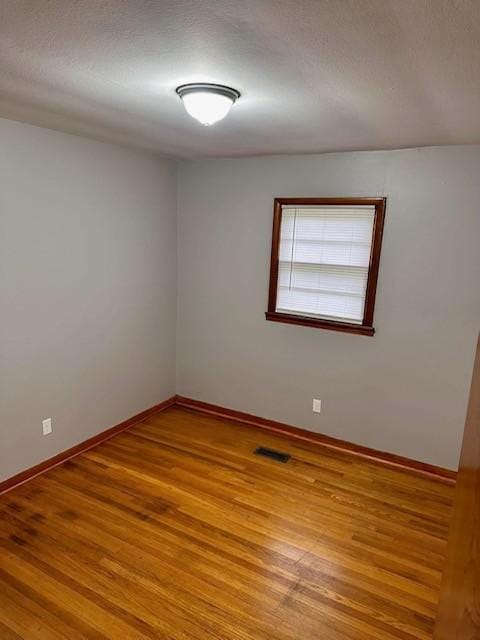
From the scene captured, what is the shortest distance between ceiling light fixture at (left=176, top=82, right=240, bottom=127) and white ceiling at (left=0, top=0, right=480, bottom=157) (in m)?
0.06

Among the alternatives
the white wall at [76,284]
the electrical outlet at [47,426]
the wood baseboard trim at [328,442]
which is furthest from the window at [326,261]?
the electrical outlet at [47,426]

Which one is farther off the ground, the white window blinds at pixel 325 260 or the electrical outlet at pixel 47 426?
the white window blinds at pixel 325 260

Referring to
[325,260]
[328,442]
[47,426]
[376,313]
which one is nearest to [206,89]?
[325,260]

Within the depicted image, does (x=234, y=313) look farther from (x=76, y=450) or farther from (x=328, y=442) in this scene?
(x=76, y=450)

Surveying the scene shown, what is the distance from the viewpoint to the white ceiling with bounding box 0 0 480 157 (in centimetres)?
117

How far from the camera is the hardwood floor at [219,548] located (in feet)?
6.31

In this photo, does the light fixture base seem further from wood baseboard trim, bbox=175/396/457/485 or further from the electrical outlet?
wood baseboard trim, bbox=175/396/457/485

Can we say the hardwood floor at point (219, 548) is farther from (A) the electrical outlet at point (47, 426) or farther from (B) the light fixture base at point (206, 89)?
(B) the light fixture base at point (206, 89)

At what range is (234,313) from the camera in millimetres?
3832

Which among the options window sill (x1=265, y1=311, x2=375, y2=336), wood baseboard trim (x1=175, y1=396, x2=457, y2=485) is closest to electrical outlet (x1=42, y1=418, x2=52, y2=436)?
wood baseboard trim (x1=175, y1=396, x2=457, y2=485)

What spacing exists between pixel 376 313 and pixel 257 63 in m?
2.14

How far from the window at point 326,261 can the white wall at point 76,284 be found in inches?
43.6

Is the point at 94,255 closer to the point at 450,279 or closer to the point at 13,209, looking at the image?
the point at 13,209

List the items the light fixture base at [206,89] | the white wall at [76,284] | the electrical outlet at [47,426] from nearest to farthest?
the light fixture base at [206,89], the white wall at [76,284], the electrical outlet at [47,426]
